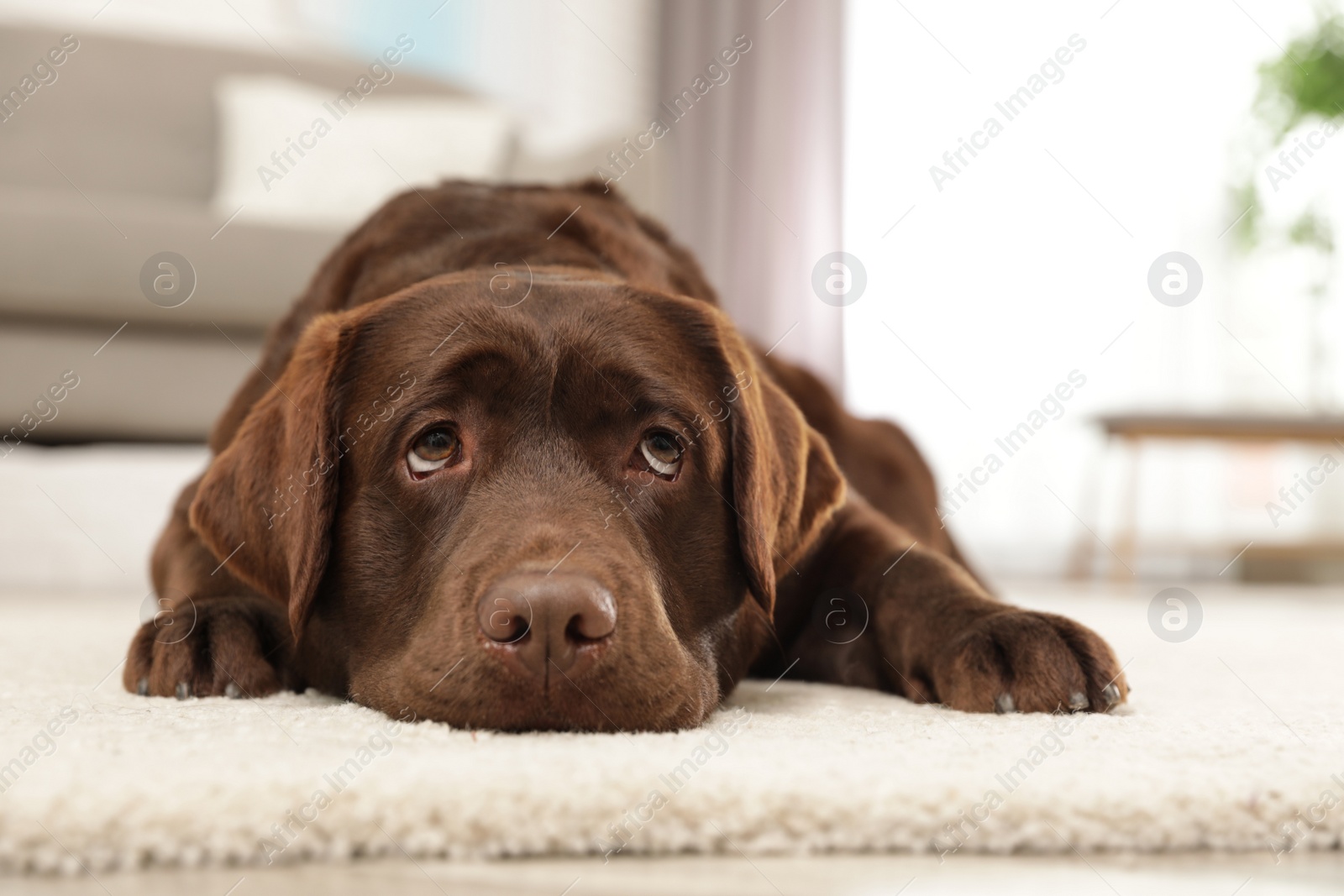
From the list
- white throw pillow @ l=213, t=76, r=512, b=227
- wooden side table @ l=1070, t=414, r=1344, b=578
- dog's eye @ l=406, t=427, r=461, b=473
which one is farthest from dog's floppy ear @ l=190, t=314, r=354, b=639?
wooden side table @ l=1070, t=414, r=1344, b=578

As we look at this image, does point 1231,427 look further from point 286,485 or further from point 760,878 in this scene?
point 760,878

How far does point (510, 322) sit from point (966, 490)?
19.6ft

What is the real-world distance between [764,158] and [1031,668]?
269 inches

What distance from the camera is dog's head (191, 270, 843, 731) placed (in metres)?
1.42

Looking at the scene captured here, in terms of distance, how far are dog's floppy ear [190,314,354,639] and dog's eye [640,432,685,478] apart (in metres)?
0.45

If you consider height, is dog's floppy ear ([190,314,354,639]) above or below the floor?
below

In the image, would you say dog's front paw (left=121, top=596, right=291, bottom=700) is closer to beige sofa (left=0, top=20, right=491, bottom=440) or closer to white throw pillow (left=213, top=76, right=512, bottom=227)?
beige sofa (left=0, top=20, right=491, bottom=440)

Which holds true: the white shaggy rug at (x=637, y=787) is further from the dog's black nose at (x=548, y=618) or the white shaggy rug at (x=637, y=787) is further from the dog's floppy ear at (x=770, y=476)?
the dog's floppy ear at (x=770, y=476)

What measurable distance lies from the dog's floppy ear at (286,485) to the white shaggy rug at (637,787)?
240 mm

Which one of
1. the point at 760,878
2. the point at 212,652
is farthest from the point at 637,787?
the point at 212,652

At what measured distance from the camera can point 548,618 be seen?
4.44ft

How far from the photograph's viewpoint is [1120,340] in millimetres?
7379

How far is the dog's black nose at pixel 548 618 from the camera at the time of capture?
1348 mm

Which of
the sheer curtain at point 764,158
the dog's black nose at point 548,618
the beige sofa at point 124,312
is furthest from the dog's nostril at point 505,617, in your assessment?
the sheer curtain at point 764,158
